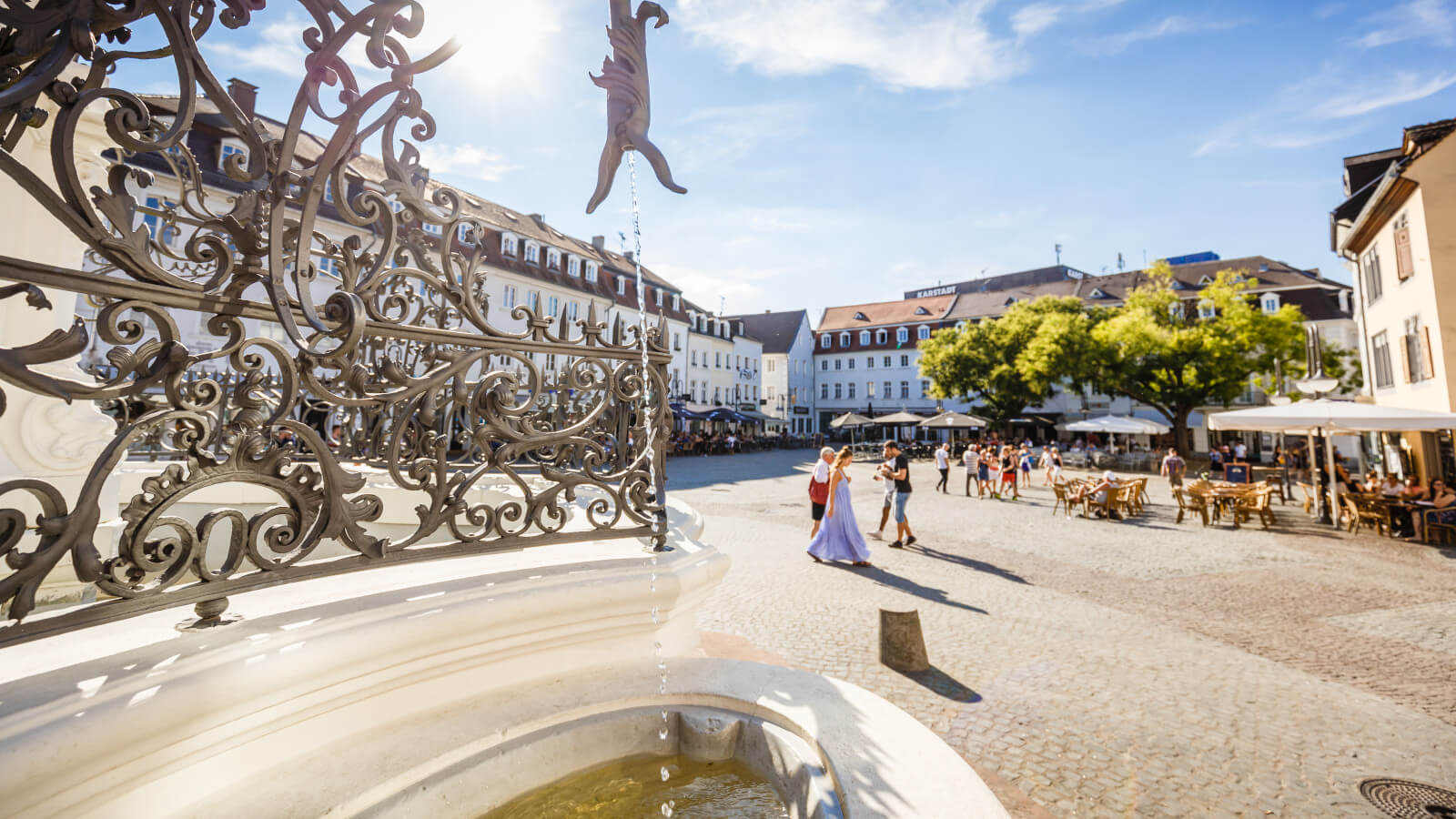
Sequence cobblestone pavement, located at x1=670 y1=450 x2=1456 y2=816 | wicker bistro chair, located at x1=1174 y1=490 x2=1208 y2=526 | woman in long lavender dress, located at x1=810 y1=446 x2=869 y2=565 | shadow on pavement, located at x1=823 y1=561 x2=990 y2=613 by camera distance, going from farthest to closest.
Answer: wicker bistro chair, located at x1=1174 y1=490 x2=1208 y2=526 < woman in long lavender dress, located at x1=810 y1=446 x2=869 y2=565 < shadow on pavement, located at x1=823 y1=561 x2=990 y2=613 < cobblestone pavement, located at x1=670 y1=450 x2=1456 y2=816

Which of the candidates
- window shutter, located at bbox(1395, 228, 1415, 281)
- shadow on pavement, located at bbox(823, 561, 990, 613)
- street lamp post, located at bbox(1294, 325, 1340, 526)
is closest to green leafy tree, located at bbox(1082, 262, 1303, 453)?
window shutter, located at bbox(1395, 228, 1415, 281)

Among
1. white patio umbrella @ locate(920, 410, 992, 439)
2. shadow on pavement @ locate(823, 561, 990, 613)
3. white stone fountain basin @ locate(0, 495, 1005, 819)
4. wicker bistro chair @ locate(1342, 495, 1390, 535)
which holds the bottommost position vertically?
wicker bistro chair @ locate(1342, 495, 1390, 535)

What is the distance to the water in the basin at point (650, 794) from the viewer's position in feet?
6.30

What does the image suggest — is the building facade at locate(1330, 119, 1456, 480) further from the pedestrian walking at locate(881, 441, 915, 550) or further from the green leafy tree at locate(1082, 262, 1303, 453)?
the pedestrian walking at locate(881, 441, 915, 550)

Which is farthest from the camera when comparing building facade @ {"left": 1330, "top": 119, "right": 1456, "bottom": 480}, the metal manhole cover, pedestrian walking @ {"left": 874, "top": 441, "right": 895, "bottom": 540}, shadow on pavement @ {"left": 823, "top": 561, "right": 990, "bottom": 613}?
building facade @ {"left": 1330, "top": 119, "right": 1456, "bottom": 480}

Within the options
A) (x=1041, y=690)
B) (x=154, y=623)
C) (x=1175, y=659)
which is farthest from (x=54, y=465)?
(x=1175, y=659)

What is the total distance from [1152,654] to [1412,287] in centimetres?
1764

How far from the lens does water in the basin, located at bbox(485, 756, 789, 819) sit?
1.92 meters

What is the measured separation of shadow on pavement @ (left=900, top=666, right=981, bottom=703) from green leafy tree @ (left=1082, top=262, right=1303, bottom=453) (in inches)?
1146

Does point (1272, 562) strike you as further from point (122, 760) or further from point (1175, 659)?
point (122, 760)

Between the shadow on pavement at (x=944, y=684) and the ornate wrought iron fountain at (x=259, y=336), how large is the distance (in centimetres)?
326

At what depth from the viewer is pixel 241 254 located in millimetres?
1780

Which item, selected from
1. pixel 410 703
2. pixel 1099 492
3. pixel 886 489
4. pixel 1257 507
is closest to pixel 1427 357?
pixel 1257 507

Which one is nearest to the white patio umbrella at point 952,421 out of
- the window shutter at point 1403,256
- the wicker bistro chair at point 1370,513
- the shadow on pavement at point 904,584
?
the window shutter at point 1403,256
